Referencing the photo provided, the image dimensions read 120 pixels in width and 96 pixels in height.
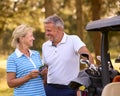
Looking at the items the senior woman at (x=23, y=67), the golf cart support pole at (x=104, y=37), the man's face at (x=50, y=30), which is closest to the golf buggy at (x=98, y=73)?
the golf cart support pole at (x=104, y=37)

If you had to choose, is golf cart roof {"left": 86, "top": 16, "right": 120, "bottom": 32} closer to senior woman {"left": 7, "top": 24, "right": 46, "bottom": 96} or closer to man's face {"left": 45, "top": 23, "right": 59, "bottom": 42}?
senior woman {"left": 7, "top": 24, "right": 46, "bottom": 96}

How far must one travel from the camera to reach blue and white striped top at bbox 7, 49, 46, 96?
15.1ft

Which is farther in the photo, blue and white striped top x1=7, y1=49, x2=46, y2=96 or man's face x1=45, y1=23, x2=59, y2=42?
man's face x1=45, y1=23, x2=59, y2=42

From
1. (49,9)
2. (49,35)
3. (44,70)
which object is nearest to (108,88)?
(44,70)

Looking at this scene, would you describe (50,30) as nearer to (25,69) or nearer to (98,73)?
(25,69)

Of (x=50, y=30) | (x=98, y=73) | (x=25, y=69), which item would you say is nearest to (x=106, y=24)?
(x=98, y=73)

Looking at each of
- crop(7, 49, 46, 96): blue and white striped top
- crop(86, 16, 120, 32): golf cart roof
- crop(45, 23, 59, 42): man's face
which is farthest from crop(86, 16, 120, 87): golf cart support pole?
crop(45, 23, 59, 42): man's face

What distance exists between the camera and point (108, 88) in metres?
3.69

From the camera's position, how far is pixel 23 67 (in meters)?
4.60

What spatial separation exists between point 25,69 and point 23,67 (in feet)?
0.10

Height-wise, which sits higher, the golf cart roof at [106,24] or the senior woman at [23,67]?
the golf cart roof at [106,24]

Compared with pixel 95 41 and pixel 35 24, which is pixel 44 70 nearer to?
pixel 95 41

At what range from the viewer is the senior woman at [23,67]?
14.9 ft

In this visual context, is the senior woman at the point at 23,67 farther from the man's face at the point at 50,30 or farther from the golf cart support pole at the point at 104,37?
the golf cart support pole at the point at 104,37
